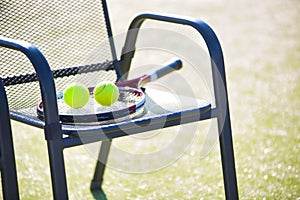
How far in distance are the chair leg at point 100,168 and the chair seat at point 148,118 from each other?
0.53 m

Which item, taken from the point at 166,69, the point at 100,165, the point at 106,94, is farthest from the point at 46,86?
the point at 100,165

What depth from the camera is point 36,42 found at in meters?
2.84

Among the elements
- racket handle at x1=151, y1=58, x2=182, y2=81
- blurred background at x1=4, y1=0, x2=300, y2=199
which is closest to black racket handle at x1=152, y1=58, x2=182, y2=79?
A: racket handle at x1=151, y1=58, x2=182, y2=81

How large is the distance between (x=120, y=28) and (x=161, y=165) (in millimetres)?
2560

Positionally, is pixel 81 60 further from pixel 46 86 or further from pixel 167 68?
pixel 46 86

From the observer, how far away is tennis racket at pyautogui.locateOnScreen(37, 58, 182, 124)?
7.23ft

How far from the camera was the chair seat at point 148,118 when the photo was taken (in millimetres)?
2141

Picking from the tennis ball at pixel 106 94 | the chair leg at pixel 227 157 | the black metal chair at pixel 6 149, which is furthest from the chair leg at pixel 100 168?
the black metal chair at pixel 6 149

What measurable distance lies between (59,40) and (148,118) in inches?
31.8

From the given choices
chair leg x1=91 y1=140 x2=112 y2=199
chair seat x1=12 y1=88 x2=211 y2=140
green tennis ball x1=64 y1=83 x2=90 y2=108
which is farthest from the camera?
chair leg x1=91 y1=140 x2=112 y2=199

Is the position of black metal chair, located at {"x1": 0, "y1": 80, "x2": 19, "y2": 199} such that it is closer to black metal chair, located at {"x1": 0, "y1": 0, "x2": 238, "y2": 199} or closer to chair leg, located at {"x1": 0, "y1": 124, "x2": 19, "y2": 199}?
chair leg, located at {"x1": 0, "y1": 124, "x2": 19, "y2": 199}

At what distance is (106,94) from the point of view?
7.63ft

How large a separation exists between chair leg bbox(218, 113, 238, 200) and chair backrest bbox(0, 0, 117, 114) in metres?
0.71

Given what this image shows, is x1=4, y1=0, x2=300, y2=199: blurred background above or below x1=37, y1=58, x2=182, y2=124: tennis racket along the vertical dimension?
below
